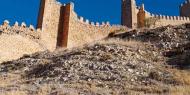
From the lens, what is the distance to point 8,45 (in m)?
28.3

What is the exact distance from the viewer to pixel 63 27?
34.4 metres

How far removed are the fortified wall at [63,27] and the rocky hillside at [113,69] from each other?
13.5 m

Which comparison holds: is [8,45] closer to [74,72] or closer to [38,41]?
[38,41]

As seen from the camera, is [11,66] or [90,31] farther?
[90,31]

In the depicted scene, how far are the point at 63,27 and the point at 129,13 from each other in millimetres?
9472

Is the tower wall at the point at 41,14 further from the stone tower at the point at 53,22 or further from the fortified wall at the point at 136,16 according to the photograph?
the fortified wall at the point at 136,16

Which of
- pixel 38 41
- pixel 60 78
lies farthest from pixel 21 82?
pixel 38 41

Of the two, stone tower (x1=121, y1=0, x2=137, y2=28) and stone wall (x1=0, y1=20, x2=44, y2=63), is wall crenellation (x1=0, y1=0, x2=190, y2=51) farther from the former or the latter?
stone tower (x1=121, y1=0, x2=137, y2=28)

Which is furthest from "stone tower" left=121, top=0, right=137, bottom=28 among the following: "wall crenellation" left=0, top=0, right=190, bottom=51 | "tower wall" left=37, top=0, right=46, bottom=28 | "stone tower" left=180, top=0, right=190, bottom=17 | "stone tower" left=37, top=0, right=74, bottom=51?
"tower wall" left=37, top=0, right=46, bottom=28

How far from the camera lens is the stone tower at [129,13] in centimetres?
4122

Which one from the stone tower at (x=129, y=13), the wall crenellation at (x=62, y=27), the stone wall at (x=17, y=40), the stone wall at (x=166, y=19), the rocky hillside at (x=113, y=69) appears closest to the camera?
the rocky hillside at (x=113, y=69)

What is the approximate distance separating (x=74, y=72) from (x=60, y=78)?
2.00 feet

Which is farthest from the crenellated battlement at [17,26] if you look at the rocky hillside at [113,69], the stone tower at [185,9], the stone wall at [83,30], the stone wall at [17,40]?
the stone tower at [185,9]

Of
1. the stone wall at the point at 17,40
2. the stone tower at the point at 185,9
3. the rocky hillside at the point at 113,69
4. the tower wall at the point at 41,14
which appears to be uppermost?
the stone tower at the point at 185,9
